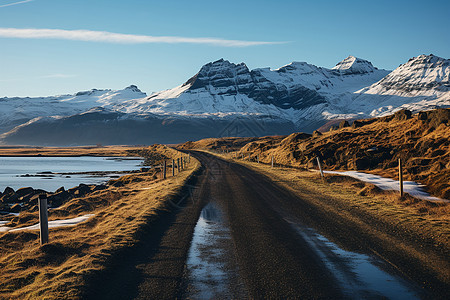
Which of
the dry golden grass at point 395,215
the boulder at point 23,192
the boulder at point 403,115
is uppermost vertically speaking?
the boulder at point 403,115

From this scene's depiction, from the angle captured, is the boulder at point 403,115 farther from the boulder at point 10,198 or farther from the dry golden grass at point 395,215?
the boulder at point 10,198

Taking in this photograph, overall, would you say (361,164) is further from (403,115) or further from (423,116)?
(403,115)

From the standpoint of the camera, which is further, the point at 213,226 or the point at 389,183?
the point at 389,183

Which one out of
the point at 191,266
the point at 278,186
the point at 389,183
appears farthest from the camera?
the point at 278,186

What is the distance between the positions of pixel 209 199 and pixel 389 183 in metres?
11.0

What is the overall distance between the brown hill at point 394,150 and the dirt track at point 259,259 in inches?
355

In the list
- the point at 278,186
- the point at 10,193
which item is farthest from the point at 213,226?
the point at 10,193

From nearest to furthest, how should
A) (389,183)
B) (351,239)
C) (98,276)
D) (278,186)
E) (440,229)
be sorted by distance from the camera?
(98,276) → (351,239) → (440,229) → (389,183) → (278,186)

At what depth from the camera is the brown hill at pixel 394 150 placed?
2397cm

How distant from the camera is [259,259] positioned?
902 cm

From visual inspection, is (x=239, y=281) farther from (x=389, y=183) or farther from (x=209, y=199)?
(x=389, y=183)

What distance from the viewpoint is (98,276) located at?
7.87 meters

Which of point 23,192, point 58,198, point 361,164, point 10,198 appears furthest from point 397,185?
point 23,192

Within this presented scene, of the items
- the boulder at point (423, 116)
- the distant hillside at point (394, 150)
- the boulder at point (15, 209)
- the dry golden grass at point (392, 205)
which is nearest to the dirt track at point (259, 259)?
the dry golden grass at point (392, 205)
